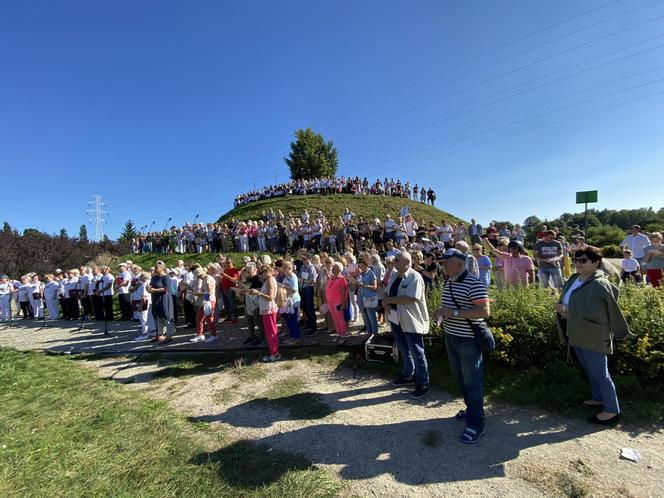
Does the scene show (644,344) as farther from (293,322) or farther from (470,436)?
(293,322)

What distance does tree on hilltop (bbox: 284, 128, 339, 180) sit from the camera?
55.5 metres

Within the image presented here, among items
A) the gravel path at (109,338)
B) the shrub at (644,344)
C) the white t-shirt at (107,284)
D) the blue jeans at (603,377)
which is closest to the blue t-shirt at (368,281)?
the gravel path at (109,338)

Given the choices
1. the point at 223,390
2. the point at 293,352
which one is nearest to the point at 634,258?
the point at 293,352

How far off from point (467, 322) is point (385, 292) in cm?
→ 186

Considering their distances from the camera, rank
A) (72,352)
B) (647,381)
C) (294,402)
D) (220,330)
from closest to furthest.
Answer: (647,381) < (294,402) < (72,352) < (220,330)

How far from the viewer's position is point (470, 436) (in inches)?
156

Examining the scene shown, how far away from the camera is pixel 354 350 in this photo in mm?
Result: 7324

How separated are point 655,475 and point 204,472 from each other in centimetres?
470

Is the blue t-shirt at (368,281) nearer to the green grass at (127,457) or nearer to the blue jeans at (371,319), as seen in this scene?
the blue jeans at (371,319)

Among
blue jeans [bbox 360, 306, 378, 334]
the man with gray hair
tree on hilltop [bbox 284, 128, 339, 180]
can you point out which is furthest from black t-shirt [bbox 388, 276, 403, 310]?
tree on hilltop [bbox 284, 128, 339, 180]

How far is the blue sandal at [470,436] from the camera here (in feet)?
12.9

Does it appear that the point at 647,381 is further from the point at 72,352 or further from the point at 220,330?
the point at 72,352

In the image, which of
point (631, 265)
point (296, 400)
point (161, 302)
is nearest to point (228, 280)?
point (161, 302)

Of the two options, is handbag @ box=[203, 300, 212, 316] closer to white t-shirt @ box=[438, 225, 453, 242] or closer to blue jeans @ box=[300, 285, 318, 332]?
blue jeans @ box=[300, 285, 318, 332]
